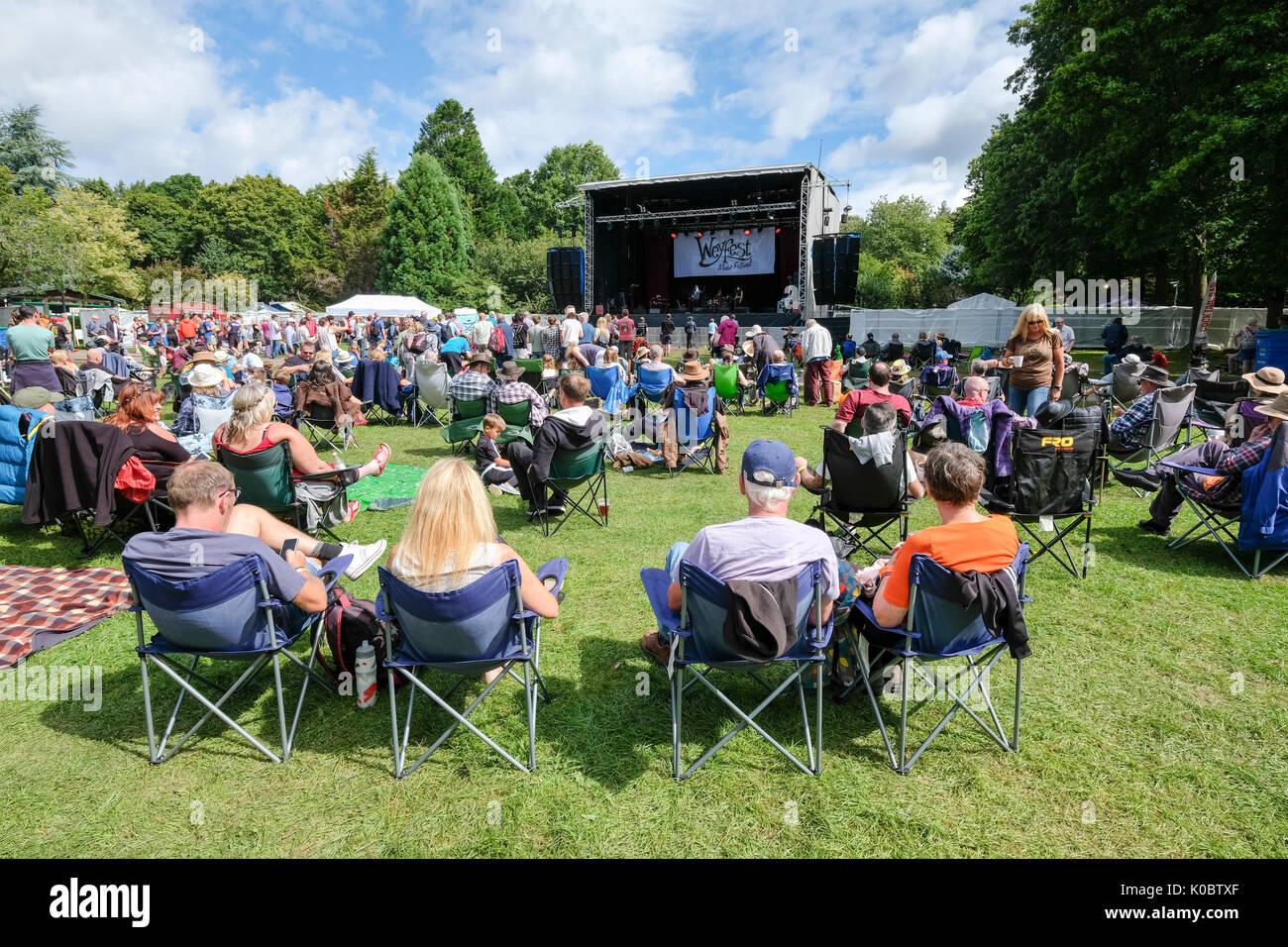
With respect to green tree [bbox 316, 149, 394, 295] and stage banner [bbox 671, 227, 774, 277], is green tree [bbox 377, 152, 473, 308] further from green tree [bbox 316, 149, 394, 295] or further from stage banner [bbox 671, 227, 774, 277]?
stage banner [bbox 671, 227, 774, 277]

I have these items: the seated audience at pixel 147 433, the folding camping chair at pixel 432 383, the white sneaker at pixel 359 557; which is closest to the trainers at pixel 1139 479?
the white sneaker at pixel 359 557

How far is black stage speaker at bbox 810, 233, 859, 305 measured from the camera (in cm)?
1914

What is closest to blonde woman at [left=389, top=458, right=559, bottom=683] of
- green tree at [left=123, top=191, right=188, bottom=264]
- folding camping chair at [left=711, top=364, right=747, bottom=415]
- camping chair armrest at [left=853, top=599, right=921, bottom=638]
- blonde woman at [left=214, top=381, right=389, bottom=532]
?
camping chair armrest at [left=853, top=599, right=921, bottom=638]

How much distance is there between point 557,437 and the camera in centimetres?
505

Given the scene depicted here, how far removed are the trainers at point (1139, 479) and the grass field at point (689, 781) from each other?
165 cm

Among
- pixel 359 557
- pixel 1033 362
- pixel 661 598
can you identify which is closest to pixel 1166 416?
pixel 1033 362

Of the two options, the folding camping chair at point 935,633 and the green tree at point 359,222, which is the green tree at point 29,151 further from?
the folding camping chair at point 935,633

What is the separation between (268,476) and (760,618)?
3.39 m

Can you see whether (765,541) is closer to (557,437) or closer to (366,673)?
(366,673)

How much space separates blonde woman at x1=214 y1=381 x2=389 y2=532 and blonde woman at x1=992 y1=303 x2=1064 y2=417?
5.11 meters
